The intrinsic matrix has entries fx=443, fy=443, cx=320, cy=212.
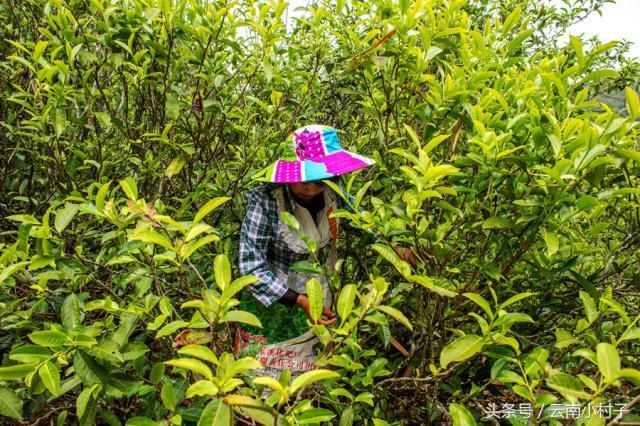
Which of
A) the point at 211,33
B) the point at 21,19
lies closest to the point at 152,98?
the point at 211,33

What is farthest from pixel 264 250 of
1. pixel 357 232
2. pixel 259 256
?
pixel 357 232

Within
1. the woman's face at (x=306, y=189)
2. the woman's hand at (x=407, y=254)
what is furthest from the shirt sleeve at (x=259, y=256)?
the woman's hand at (x=407, y=254)

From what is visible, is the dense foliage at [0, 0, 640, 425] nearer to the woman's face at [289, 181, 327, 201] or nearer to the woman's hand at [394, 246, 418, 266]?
the woman's hand at [394, 246, 418, 266]

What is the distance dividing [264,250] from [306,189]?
33 centimetres

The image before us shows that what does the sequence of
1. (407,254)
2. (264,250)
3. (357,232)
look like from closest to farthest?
(407,254), (264,250), (357,232)

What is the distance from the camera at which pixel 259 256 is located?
75.0 inches

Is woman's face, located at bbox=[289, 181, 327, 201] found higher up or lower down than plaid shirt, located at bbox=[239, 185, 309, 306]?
higher up

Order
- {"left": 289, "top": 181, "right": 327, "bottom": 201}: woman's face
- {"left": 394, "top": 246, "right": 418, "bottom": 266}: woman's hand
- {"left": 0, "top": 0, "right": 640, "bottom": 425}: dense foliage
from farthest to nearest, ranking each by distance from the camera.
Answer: {"left": 289, "top": 181, "right": 327, "bottom": 201}: woman's face → {"left": 394, "top": 246, "right": 418, "bottom": 266}: woman's hand → {"left": 0, "top": 0, "right": 640, "bottom": 425}: dense foliage

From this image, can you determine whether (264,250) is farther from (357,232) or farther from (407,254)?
(407,254)

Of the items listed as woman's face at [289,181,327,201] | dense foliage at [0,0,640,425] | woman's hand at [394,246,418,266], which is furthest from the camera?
woman's face at [289,181,327,201]

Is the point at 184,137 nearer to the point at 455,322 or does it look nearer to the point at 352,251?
the point at 352,251

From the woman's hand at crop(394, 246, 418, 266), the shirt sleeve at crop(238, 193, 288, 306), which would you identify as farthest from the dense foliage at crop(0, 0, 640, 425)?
the shirt sleeve at crop(238, 193, 288, 306)

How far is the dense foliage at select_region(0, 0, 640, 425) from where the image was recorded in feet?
4.01

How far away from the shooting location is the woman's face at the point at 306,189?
1958mm
